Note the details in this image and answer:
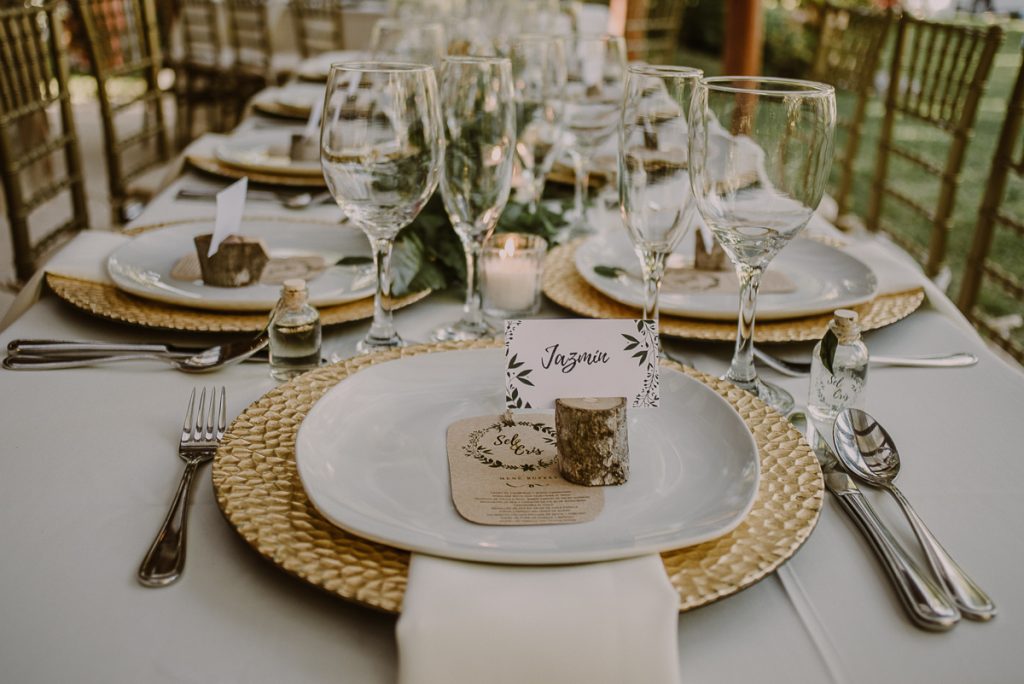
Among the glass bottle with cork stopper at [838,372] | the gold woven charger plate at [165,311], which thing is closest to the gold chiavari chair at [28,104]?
the gold woven charger plate at [165,311]

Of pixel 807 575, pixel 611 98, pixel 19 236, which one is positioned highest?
pixel 611 98

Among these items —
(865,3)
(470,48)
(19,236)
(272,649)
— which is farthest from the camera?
(865,3)

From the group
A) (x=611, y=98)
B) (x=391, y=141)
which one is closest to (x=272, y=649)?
(x=391, y=141)

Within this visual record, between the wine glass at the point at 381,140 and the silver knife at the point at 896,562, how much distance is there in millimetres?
435

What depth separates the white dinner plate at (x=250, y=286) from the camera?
931mm

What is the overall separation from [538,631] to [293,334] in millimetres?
438

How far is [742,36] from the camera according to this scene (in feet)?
17.9

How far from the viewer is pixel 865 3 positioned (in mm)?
8227

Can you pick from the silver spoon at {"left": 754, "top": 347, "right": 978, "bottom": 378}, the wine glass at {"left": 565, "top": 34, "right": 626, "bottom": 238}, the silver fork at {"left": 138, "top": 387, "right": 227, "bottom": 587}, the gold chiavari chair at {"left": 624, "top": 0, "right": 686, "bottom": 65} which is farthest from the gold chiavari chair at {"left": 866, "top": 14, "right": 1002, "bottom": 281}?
the gold chiavari chair at {"left": 624, "top": 0, "right": 686, "bottom": 65}

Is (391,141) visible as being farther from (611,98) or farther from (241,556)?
(611,98)

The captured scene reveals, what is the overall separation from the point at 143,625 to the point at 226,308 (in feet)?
1.56

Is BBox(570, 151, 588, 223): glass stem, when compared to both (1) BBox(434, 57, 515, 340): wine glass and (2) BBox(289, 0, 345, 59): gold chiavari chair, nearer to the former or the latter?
(1) BBox(434, 57, 515, 340): wine glass

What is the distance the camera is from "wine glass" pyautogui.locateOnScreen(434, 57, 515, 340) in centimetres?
87

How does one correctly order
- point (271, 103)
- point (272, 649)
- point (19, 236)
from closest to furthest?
point (272, 649) < point (19, 236) < point (271, 103)
